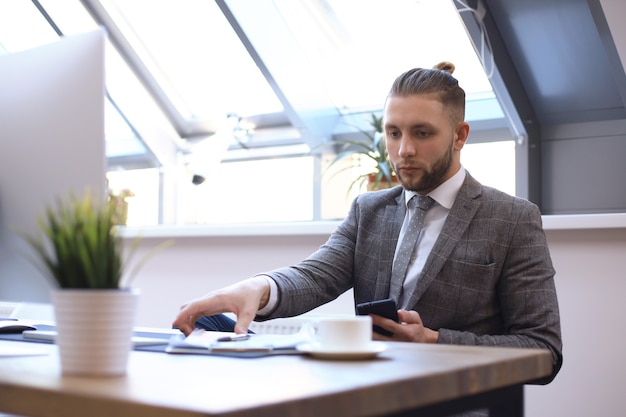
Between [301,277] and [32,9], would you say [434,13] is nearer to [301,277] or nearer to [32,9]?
[301,277]

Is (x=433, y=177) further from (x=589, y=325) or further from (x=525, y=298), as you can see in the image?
(x=589, y=325)

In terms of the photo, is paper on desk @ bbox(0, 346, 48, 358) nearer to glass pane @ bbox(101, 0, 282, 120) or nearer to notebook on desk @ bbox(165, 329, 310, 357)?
notebook on desk @ bbox(165, 329, 310, 357)

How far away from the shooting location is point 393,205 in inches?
78.7

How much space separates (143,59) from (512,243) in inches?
92.0

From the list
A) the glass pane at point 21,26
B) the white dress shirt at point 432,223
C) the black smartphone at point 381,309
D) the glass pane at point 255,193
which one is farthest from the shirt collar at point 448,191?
the glass pane at point 21,26

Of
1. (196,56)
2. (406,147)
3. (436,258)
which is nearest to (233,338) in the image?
(436,258)

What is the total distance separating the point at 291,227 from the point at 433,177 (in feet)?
3.76

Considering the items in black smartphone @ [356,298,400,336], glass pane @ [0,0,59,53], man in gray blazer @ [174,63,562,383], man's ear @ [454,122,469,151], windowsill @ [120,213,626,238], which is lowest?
black smartphone @ [356,298,400,336]

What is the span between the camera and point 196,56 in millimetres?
3658

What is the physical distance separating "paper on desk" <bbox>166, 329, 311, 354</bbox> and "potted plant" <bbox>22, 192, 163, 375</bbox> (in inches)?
9.3

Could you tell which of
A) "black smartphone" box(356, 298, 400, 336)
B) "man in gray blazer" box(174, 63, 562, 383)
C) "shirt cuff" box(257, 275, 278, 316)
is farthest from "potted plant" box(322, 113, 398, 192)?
"black smartphone" box(356, 298, 400, 336)

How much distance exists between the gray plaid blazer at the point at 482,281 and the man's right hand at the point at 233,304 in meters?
0.10

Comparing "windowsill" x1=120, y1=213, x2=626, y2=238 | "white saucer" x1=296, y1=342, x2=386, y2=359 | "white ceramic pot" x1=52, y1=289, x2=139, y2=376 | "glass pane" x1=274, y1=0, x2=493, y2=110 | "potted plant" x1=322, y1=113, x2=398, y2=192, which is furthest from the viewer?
"glass pane" x1=274, y1=0, x2=493, y2=110

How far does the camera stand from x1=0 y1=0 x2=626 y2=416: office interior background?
2.47 meters
